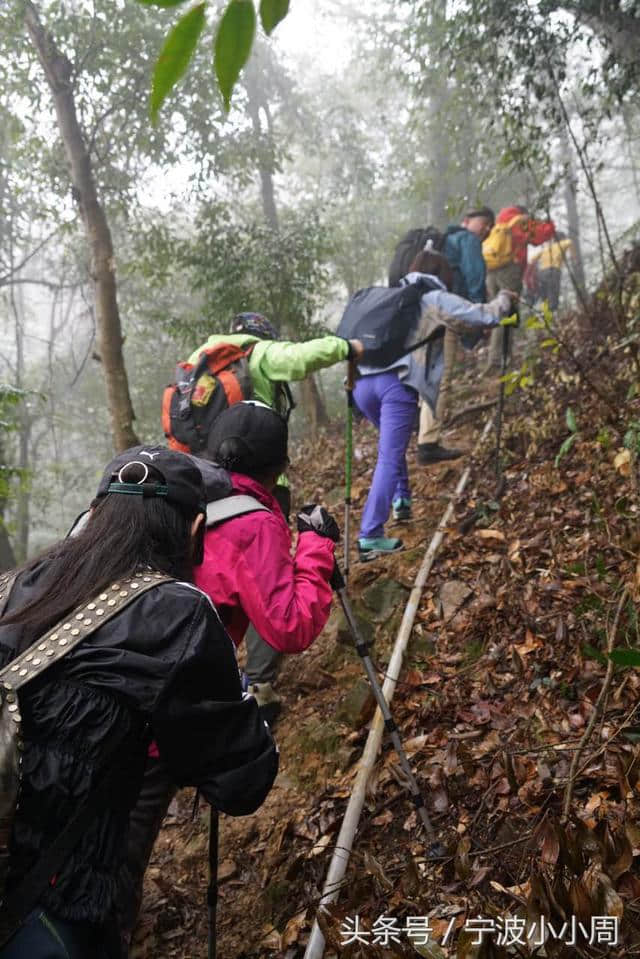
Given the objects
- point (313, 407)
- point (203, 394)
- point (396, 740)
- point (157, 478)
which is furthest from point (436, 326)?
point (313, 407)

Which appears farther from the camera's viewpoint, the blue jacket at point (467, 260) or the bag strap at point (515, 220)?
the bag strap at point (515, 220)

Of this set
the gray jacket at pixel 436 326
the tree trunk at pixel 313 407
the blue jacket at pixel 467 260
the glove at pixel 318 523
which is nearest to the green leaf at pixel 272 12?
the glove at pixel 318 523

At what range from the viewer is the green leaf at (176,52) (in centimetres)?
88

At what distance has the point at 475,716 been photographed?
3.47 metres

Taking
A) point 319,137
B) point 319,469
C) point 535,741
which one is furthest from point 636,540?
point 319,137

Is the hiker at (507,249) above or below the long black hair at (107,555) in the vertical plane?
above

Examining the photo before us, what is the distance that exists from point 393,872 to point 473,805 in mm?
488

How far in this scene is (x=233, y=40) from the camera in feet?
3.01

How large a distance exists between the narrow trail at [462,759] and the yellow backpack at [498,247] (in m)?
5.14

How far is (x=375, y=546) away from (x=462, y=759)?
2.55 meters

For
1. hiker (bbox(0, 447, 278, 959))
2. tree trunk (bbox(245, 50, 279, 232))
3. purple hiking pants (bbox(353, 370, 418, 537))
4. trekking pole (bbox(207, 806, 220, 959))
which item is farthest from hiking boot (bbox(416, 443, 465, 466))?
tree trunk (bbox(245, 50, 279, 232))

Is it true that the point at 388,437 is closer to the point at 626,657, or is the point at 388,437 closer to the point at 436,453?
the point at 436,453

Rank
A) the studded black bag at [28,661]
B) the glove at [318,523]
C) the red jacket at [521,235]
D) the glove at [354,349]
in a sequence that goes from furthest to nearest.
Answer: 1. the red jacket at [521,235]
2. the glove at [354,349]
3. the glove at [318,523]
4. the studded black bag at [28,661]

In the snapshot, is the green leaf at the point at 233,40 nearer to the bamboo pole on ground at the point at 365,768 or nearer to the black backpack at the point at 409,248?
the bamboo pole on ground at the point at 365,768
